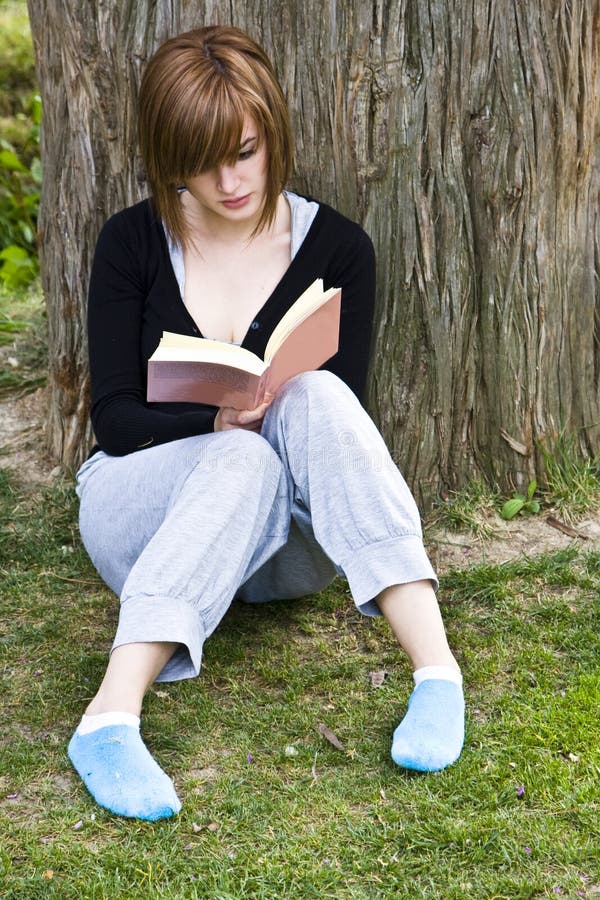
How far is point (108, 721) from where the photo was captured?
2.24 m

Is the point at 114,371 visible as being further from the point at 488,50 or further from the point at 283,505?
the point at 488,50

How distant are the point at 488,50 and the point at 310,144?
1.76 ft

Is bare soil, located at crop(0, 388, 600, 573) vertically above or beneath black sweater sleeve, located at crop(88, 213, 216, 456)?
beneath

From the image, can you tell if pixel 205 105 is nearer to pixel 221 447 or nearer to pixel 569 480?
pixel 221 447

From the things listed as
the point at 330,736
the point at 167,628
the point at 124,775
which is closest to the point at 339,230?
the point at 167,628

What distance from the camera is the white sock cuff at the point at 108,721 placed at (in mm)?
2244

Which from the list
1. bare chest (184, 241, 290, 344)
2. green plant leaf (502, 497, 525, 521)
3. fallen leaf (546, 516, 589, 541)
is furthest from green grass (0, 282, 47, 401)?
fallen leaf (546, 516, 589, 541)

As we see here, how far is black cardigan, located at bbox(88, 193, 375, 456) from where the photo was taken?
2.81 m

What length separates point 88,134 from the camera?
3182 mm

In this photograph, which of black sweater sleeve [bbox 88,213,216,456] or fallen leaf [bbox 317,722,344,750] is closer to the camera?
fallen leaf [bbox 317,722,344,750]

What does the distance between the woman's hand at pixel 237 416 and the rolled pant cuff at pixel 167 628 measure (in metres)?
0.50

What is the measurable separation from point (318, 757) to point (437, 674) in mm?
317

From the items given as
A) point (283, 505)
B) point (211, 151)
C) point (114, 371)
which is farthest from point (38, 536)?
point (211, 151)

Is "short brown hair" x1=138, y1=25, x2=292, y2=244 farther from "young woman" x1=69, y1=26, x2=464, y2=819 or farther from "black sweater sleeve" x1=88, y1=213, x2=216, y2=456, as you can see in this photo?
"black sweater sleeve" x1=88, y1=213, x2=216, y2=456
